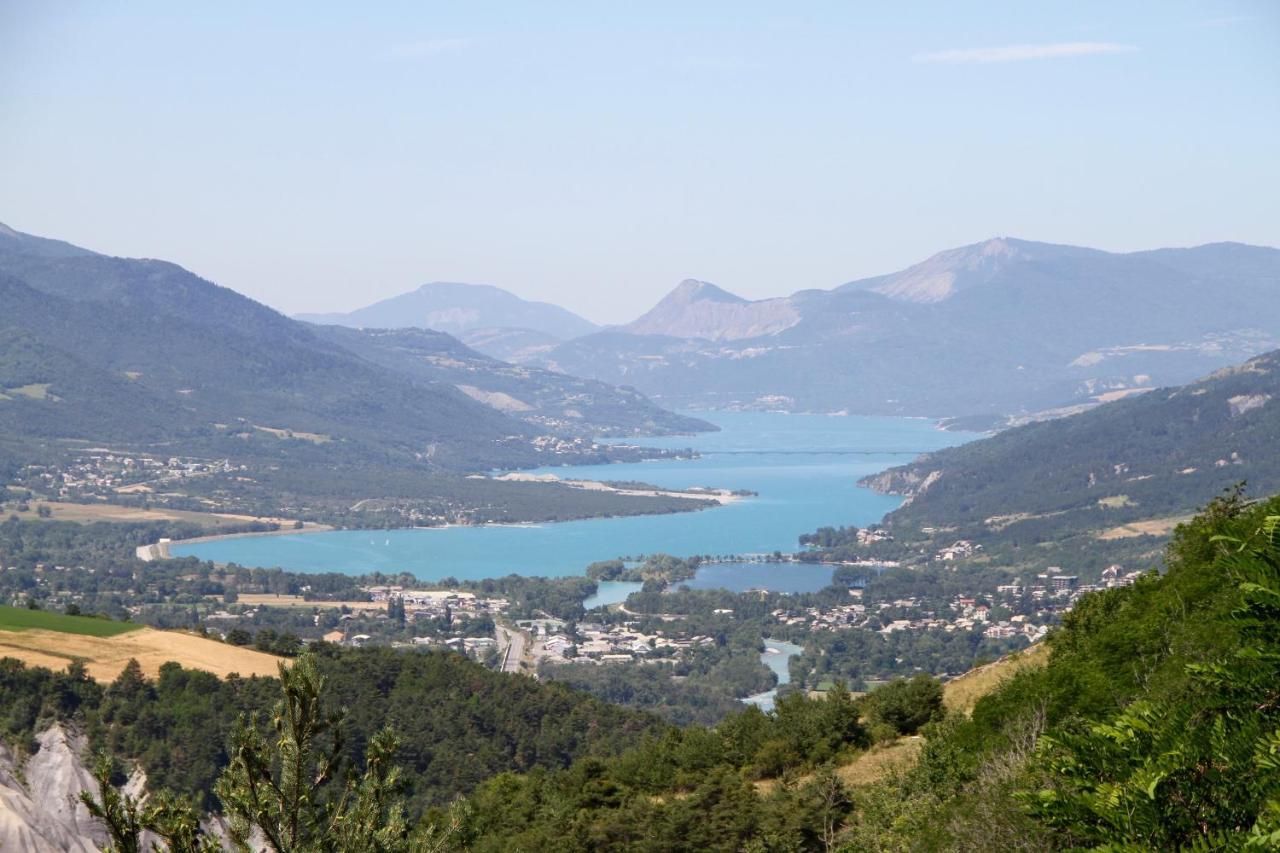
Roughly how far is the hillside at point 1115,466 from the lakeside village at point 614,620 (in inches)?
859

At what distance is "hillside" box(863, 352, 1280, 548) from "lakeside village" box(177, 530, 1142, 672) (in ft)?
71.5

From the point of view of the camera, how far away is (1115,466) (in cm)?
13275

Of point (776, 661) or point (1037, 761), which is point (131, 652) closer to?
point (1037, 761)

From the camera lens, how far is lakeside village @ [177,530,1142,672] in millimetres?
79625

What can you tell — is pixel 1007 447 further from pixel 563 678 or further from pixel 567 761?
pixel 567 761

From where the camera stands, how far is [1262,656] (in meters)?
6.48

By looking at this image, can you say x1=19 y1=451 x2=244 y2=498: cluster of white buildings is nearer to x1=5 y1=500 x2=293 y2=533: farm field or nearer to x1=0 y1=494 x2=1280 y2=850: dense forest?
x1=5 y1=500 x2=293 y2=533: farm field

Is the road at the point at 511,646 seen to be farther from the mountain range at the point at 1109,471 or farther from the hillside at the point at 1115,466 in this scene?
the hillside at the point at 1115,466

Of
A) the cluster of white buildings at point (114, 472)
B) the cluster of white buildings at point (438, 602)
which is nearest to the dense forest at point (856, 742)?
the cluster of white buildings at point (438, 602)

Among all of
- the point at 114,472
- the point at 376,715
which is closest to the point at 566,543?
the point at 114,472

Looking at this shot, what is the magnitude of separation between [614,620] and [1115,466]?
61.8m

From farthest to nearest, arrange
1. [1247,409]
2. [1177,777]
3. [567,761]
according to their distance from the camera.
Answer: [1247,409] → [567,761] → [1177,777]

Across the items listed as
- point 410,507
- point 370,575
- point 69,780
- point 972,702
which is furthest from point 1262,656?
point 410,507

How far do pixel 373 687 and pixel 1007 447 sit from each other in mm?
118236
